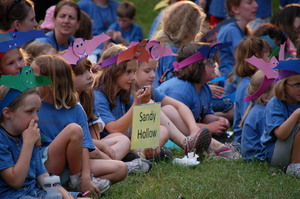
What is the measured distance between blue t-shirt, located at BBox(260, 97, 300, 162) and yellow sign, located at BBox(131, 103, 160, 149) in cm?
99

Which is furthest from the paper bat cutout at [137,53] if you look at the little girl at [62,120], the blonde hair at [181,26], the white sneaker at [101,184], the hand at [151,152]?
the blonde hair at [181,26]

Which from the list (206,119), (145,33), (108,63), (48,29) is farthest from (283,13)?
(145,33)

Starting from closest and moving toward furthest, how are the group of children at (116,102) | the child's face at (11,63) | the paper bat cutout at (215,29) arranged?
the group of children at (116,102) → the child's face at (11,63) → the paper bat cutout at (215,29)

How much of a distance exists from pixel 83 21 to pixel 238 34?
8.57 ft

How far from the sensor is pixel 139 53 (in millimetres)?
5598

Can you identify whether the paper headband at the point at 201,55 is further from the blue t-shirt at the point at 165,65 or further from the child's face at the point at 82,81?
the child's face at the point at 82,81

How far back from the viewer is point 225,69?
878 cm

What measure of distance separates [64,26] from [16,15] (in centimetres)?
115

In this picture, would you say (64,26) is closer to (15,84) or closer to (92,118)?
(92,118)

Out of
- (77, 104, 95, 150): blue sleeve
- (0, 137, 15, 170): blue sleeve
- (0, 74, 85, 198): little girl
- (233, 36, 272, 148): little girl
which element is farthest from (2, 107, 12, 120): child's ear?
(233, 36, 272, 148): little girl

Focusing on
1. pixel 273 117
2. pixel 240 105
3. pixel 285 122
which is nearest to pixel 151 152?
pixel 273 117

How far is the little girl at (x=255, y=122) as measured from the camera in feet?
18.6

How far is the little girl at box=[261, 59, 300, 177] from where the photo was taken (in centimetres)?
505

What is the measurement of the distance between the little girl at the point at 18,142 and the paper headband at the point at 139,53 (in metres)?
1.69
